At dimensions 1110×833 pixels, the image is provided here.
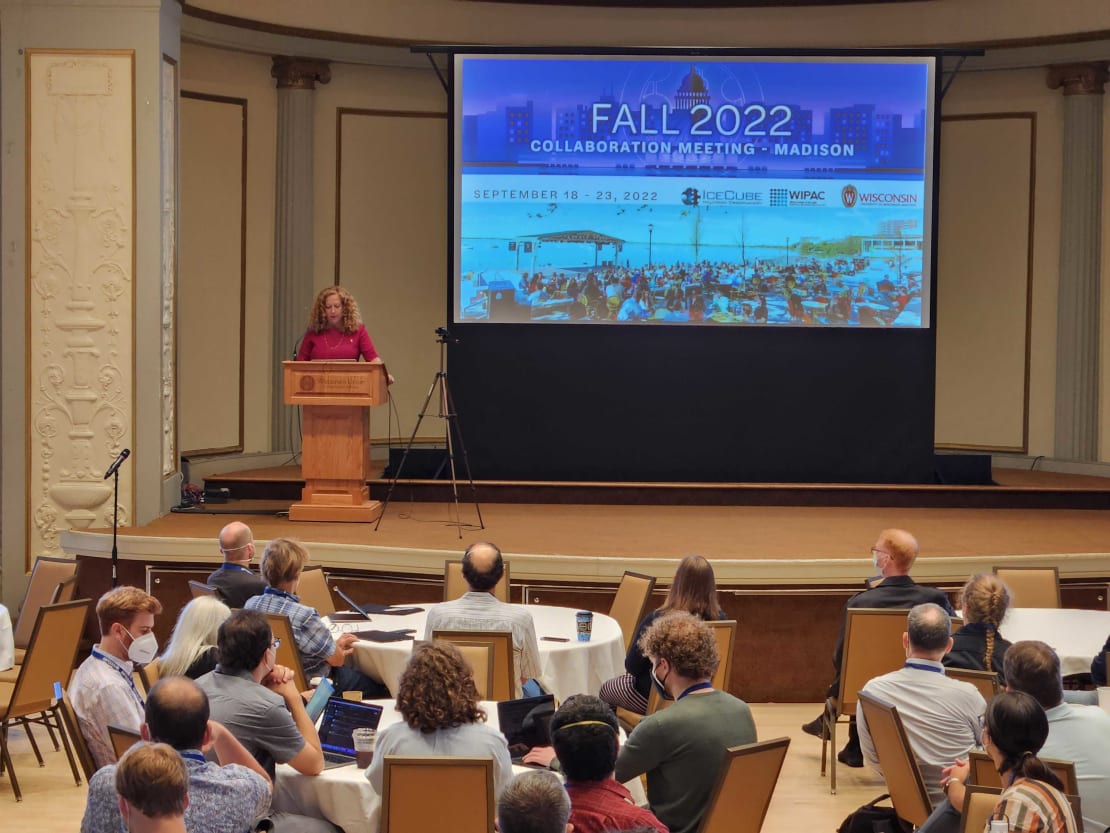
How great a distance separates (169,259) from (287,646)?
460 cm

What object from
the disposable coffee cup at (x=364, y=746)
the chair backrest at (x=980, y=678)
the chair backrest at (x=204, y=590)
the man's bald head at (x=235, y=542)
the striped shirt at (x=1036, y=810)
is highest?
the man's bald head at (x=235, y=542)

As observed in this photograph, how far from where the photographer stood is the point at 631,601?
20.5ft

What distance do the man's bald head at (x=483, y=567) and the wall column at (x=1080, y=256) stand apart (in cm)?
823

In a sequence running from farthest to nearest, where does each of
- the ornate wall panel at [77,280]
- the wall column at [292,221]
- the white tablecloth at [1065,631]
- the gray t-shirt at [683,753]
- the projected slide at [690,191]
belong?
the wall column at [292,221]
the projected slide at [690,191]
the ornate wall panel at [77,280]
the white tablecloth at [1065,631]
the gray t-shirt at [683,753]

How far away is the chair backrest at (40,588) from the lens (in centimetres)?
653

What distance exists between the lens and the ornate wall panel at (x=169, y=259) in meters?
8.49

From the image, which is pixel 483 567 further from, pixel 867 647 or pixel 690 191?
pixel 690 191

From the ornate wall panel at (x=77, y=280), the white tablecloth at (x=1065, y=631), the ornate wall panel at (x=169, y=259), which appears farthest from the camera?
the ornate wall panel at (x=169, y=259)

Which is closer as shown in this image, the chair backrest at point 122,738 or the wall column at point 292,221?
the chair backrest at point 122,738

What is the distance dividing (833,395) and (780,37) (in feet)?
11.4

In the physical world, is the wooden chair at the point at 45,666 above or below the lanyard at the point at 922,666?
below

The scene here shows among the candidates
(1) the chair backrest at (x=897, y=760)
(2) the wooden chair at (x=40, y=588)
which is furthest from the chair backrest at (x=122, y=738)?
(2) the wooden chair at (x=40, y=588)

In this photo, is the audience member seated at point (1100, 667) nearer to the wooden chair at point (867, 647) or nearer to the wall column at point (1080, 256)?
the wooden chair at point (867, 647)

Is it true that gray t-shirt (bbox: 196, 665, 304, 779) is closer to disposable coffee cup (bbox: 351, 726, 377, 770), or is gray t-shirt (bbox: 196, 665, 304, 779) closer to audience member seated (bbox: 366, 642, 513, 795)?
disposable coffee cup (bbox: 351, 726, 377, 770)
